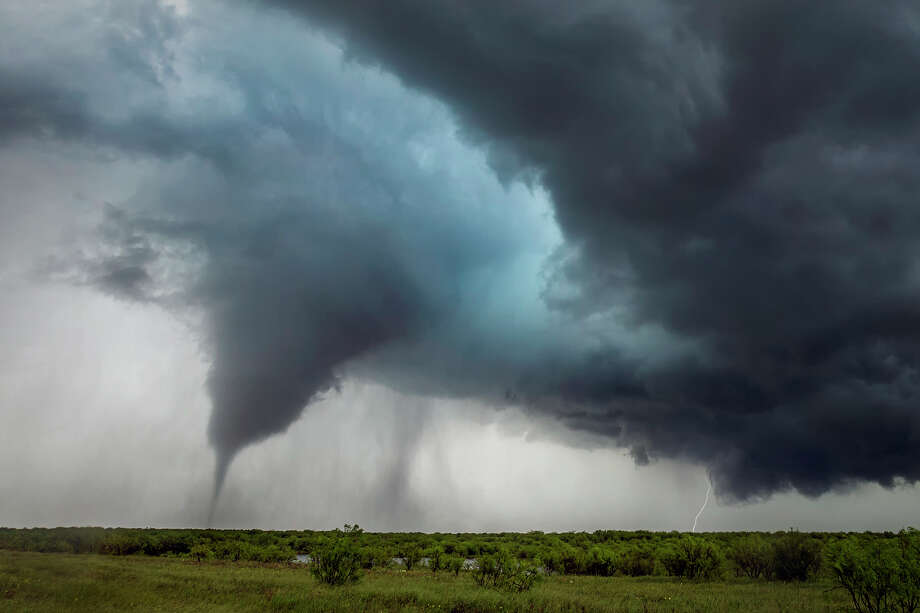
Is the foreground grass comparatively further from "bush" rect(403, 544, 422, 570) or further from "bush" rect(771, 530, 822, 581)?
"bush" rect(403, 544, 422, 570)

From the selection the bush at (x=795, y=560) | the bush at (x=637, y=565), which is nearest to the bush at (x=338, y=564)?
the bush at (x=637, y=565)

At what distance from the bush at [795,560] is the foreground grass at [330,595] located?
180 inches

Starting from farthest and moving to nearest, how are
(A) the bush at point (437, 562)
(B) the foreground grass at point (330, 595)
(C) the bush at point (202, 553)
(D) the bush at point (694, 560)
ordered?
(C) the bush at point (202, 553)
(A) the bush at point (437, 562)
(D) the bush at point (694, 560)
(B) the foreground grass at point (330, 595)

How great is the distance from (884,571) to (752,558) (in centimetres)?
2765

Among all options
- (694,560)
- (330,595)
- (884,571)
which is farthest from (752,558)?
(330,595)

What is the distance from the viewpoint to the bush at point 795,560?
47.8 meters

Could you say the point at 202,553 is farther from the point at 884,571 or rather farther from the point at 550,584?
the point at 884,571

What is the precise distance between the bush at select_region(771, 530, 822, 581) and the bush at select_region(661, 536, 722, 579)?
4.60 m

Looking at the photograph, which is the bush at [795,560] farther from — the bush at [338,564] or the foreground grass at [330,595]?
the bush at [338,564]

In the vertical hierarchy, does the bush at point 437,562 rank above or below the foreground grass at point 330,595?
below

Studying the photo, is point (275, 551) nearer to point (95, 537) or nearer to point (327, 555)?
point (95, 537)

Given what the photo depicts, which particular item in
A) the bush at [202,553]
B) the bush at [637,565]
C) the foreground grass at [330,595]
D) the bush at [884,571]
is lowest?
the bush at [202,553]

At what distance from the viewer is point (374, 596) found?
33.8 m

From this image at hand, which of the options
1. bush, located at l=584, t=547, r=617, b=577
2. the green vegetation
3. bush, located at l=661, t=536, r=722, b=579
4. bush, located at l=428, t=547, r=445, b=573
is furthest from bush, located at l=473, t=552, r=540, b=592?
bush, located at l=584, t=547, r=617, b=577
